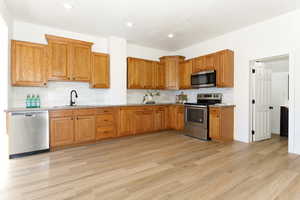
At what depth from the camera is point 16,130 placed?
2.93 m

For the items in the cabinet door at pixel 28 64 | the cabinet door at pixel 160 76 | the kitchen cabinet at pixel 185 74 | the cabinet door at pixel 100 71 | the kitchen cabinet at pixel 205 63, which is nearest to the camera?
the cabinet door at pixel 28 64

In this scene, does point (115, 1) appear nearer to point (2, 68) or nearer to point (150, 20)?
point (150, 20)

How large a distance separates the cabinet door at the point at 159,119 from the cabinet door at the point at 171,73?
0.99 metres

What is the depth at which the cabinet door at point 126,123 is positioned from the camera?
425 centimetres

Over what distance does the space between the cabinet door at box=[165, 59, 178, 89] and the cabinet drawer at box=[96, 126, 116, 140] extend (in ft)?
8.08

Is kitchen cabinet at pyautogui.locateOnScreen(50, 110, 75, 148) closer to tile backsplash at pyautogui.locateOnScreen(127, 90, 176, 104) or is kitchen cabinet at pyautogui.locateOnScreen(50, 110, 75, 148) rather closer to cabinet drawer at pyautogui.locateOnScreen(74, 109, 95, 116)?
cabinet drawer at pyautogui.locateOnScreen(74, 109, 95, 116)

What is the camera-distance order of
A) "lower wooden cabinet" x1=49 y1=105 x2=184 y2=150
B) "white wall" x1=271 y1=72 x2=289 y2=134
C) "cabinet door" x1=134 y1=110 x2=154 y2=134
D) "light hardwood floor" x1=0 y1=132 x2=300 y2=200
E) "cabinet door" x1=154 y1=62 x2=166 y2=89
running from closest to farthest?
"light hardwood floor" x1=0 y1=132 x2=300 y2=200 < "lower wooden cabinet" x1=49 y1=105 x2=184 y2=150 < "cabinet door" x1=134 y1=110 x2=154 y2=134 < "white wall" x1=271 y1=72 x2=289 y2=134 < "cabinet door" x1=154 y1=62 x2=166 y2=89

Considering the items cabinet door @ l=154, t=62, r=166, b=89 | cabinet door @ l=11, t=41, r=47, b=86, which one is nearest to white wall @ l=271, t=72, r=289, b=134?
cabinet door @ l=154, t=62, r=166, b=89

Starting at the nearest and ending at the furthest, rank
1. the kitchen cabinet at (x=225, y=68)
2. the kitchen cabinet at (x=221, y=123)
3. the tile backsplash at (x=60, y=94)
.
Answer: the tile backsplash at (x=60, y=94)
the kitchen cabinet at (x=221, y=123)
the kitchen cabinet at (x=225, y=68)

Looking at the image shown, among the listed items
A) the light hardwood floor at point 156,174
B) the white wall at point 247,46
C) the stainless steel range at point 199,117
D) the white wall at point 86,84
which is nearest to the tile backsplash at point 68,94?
the white wall at point 86,84

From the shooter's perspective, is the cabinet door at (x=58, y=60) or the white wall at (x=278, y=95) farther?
the white wall at (x=278, y=95)

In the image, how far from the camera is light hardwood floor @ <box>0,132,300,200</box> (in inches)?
72.2

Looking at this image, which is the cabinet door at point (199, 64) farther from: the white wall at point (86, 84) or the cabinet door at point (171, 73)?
the white wall at point (86, 84)

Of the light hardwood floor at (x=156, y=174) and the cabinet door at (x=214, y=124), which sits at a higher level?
the cabinet door at (x=214, y=124)
